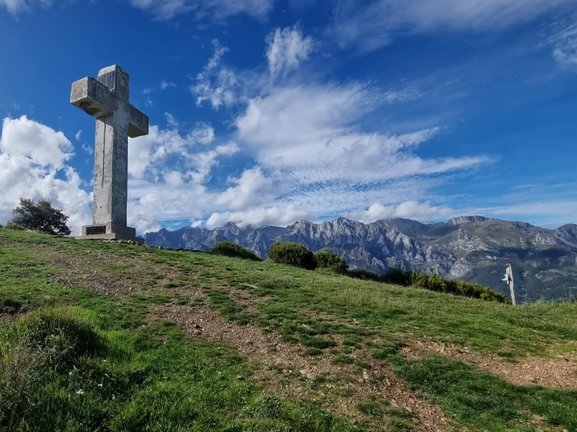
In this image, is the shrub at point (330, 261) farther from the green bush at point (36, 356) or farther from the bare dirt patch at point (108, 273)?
the green bush at point (36, 356)

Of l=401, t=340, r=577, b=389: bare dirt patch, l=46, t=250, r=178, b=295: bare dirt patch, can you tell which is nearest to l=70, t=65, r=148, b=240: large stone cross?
l=46, t=250, r=178, b=295: bare dirt patch

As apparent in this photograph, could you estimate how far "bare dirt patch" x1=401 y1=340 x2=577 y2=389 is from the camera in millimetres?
8367

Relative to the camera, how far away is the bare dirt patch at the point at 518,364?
8367mm

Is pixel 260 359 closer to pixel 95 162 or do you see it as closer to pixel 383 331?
pixel 383 331

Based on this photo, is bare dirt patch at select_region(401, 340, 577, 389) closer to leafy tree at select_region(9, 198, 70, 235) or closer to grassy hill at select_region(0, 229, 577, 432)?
grassy hill at select_region(0, 229, 577, 432)

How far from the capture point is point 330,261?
29.8 metres

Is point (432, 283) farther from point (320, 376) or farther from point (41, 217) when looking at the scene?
point (41, 217)

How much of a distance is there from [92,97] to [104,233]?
6.80 m

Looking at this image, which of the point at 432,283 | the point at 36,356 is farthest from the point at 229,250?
the point at 36,356

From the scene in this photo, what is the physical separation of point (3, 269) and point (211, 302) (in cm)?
713

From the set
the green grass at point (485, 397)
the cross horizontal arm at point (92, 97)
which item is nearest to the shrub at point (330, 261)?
the cross horizontal arm at point (92, 97)

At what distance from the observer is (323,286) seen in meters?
16.4

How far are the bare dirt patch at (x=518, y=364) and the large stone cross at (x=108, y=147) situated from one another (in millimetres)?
16941

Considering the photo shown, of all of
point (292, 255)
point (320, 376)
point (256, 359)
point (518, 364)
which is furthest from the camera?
point (292, 255)
